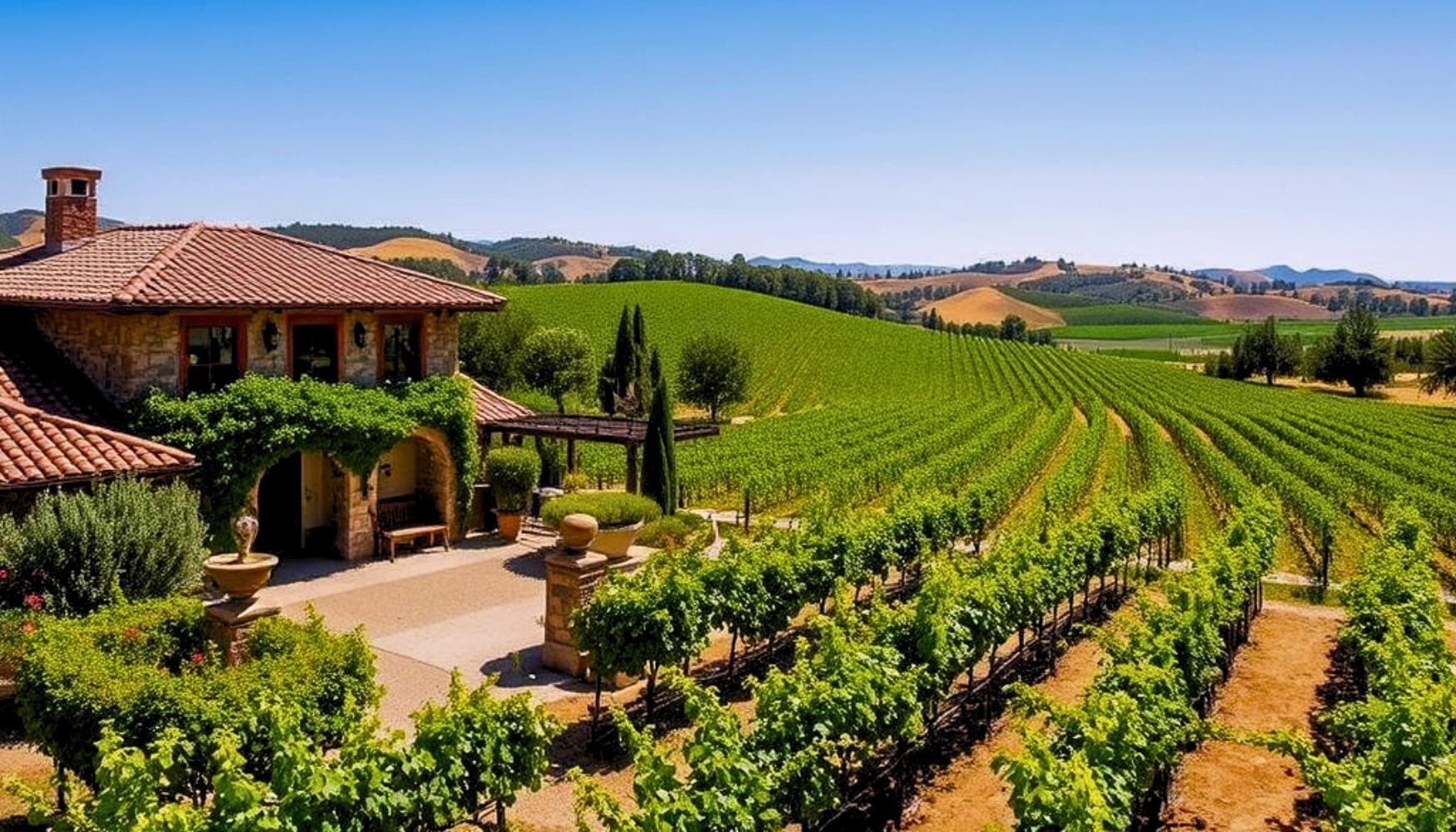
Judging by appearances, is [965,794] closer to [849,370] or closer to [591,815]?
Answer: [591,815]

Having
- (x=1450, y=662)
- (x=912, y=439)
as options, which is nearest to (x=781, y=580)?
(x=1450, y=662)

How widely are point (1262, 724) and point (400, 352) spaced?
662 inches

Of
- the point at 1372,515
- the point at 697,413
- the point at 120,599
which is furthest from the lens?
the point at 697,413

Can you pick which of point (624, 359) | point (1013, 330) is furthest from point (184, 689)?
point (1013, 330)

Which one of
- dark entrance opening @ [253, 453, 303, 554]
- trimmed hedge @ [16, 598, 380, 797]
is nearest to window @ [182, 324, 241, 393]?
dark entrance opening @ [253, 453, 303, 554]

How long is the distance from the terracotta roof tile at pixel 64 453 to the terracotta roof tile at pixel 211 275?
225cm

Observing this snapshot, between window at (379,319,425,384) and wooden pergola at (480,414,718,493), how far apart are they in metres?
2.53

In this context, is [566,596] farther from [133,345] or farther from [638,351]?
[638,351]

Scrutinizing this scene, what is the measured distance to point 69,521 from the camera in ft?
40.7

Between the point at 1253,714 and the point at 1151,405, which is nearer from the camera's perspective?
the point at 1253,714

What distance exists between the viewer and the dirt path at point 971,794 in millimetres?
10023

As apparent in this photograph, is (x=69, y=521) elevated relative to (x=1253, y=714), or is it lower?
elevated

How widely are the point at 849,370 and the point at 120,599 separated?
71.5 meters

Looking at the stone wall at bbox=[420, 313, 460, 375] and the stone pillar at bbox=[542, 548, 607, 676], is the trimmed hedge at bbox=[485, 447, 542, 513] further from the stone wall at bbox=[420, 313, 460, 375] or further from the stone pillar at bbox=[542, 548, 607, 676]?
the stone pillar at bbox=[542, 548, 607, 676]
